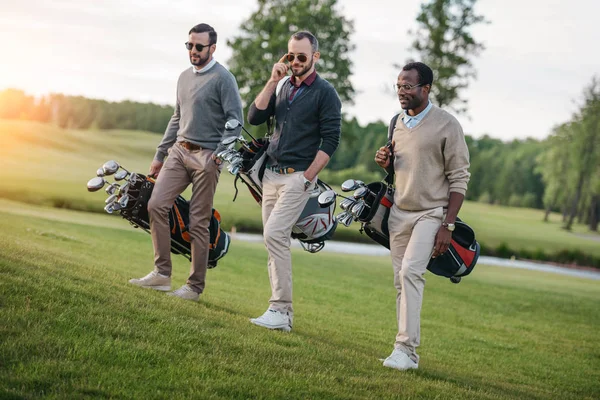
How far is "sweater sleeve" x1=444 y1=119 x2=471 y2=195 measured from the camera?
750 centimetres

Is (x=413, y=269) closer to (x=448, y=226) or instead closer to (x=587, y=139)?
(x=448, y=226)

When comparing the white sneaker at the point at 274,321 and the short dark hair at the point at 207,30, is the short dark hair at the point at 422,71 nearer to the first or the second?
the short dark hair at the point at 207,30

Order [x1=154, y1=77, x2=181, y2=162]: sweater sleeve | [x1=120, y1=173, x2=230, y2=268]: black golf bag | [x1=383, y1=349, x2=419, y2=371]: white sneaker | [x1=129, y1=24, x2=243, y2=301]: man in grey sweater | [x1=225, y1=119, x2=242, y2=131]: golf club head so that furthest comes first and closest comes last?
[x1=154, y1=77, x2=181, y2=162]: sweater sleeve → [x1=120, y1=173, x2=230, y2=268]: black golf bag → [x1=129, y1=24, x2=243, y2=301]: man in grey sweater → [x1=225, y1=119, x2=242, y2=131]: golf club head → [x1=383, y1=349, x2=419, y2=371]: white sneaker

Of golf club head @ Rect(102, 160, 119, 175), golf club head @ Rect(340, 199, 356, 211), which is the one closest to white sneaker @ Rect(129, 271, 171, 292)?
golf club head @ Rect(102, 160, 119, 175)

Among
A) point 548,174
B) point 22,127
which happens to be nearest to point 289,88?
point 22,127

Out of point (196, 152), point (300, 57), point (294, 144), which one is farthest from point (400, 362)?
point (196, 152)

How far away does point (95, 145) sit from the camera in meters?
72.4

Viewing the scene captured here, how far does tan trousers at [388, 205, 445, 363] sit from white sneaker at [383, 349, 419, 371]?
64 mm

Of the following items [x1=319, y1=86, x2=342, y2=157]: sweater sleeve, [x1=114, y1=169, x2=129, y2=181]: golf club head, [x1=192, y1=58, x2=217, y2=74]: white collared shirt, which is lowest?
[x1=114, y1=169, x2=129, y2=181]: golf club head

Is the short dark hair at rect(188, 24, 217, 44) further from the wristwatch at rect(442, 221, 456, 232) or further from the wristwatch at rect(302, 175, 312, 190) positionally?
the wristwatch at rect(442, 221, 456, 232)

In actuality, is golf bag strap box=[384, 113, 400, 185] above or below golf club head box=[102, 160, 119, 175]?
above

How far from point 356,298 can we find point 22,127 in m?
55.4

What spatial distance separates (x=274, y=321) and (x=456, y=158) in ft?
7.53

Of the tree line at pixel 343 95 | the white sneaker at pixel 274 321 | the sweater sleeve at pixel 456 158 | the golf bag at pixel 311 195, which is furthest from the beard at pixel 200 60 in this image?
the tree line at pixel 343 95
